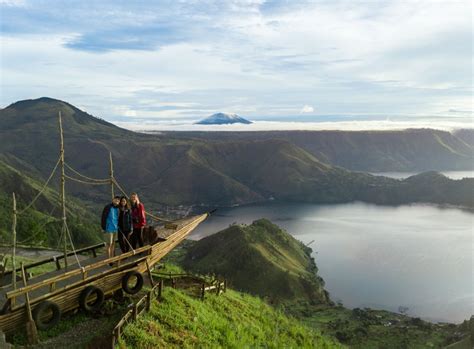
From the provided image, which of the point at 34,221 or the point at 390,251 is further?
the point at 390,251

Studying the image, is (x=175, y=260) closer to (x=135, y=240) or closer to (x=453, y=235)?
(x=135, y=240)

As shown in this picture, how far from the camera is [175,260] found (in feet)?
276

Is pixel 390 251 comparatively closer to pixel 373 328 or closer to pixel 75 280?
pixel 373 328

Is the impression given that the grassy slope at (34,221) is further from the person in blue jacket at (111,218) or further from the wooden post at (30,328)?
the wooden post at (30,328)

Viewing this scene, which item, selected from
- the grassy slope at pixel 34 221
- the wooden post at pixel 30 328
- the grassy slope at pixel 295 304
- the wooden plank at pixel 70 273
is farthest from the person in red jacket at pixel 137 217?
the grassy slope at pixel 295 304

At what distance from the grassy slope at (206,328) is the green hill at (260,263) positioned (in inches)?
1662

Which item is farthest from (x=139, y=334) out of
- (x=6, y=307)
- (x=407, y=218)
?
(x=407, y=218)

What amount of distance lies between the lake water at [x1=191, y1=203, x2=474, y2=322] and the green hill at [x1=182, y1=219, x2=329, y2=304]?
27.0 ft

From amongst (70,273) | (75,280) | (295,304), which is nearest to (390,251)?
(295,304)

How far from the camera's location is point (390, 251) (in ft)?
350

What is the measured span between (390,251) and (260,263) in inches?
2006

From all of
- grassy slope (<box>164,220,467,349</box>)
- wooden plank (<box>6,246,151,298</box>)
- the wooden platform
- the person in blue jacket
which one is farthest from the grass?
the person in blue jacket

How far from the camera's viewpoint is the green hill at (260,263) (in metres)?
67.0

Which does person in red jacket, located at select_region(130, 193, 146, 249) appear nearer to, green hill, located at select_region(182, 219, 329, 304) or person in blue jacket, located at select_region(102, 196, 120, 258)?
person in blue jacket, located at select_region(102, 196, 120, 258)
